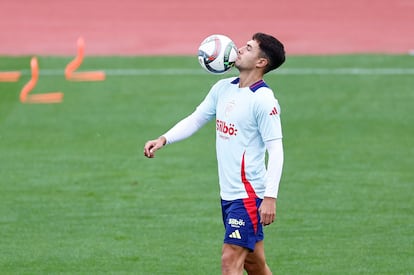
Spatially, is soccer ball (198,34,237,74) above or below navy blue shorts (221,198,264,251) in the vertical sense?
above

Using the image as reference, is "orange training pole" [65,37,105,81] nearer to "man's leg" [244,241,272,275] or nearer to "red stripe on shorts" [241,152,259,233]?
"man's leg" [244,241,272,275]

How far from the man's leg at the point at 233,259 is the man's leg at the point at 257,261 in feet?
0.67

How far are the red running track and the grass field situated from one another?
206cm

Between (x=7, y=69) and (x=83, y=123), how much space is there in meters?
3.91

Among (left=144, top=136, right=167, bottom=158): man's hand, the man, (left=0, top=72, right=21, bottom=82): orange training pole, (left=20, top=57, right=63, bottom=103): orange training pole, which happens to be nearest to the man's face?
the man

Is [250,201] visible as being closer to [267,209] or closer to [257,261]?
[267,209]

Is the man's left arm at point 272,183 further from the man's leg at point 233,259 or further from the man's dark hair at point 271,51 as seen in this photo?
the man's dark hair at point 271,51

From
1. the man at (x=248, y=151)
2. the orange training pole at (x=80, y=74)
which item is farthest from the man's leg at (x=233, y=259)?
the orange training pole at (x=80, y=74)

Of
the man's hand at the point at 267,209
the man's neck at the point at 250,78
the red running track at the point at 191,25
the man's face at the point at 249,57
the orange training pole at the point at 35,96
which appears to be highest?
the red running track at the point at 191,25

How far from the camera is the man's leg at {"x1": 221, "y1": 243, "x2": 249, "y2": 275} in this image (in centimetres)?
752

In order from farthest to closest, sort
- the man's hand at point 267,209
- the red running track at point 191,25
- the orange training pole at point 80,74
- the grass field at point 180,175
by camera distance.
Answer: the red running track at point 191,25 → the orange training pole at point 80,74 → the grass field at point 180,175 → the man's hand at point 267,209

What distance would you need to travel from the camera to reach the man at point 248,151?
7.45m

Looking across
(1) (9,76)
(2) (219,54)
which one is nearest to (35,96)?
(1) (9,76)

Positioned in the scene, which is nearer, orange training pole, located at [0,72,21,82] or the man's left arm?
the man's left arm
